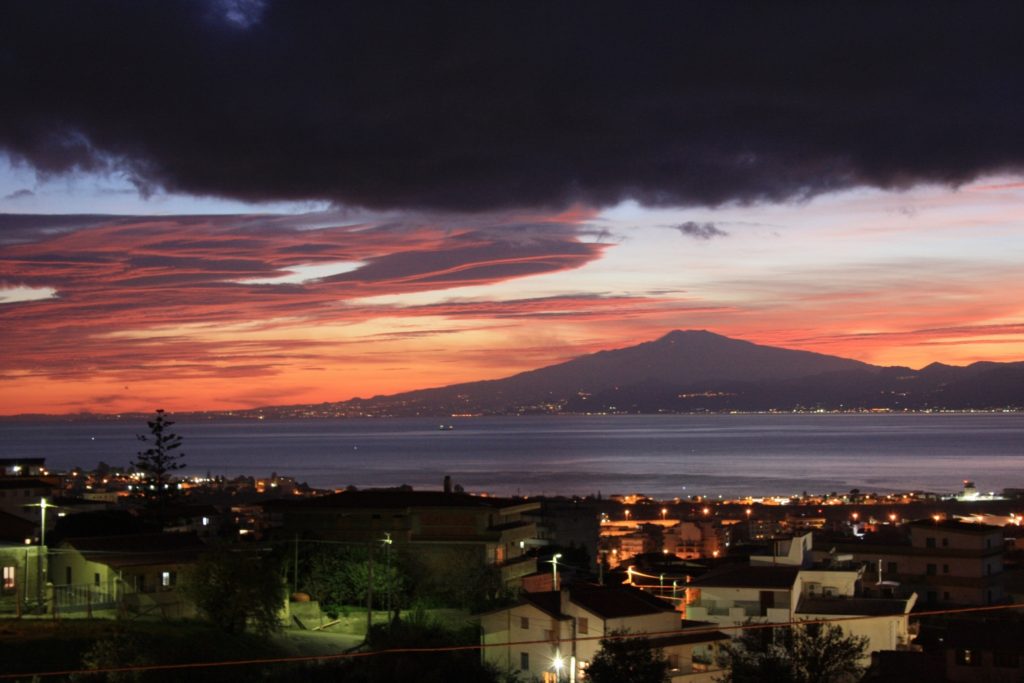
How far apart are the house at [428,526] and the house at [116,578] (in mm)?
4083

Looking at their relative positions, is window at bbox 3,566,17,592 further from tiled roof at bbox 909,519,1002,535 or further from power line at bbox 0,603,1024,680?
tiled roof at bbox 909,519,1002,535

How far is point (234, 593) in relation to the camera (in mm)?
18469

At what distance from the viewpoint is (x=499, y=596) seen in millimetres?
21312

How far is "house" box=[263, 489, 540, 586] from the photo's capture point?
22.8 meters

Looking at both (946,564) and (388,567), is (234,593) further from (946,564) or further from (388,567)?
(946,564)

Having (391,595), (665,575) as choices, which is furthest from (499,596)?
(665,575)

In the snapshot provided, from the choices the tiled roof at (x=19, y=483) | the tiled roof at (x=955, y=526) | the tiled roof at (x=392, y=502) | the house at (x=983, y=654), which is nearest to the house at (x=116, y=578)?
the tiled roof at (x=392, y=502)

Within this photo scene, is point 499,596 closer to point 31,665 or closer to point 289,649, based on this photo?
point 289,649

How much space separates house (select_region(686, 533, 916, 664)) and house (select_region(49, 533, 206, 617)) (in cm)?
834

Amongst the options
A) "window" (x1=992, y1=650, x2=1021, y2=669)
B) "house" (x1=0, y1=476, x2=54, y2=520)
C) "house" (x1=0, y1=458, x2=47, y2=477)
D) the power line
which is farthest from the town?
"house" (x1=0, y1=458, x2=47, y2=477)

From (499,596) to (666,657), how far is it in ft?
14.5

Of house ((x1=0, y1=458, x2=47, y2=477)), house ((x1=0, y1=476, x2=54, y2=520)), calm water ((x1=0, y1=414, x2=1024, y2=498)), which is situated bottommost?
calm water ((x1=0, y1=414, x2=1024, y2=498))

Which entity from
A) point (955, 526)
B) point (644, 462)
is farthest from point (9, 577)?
point (644, 462)

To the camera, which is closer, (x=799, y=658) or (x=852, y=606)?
(x=799, y=658)
